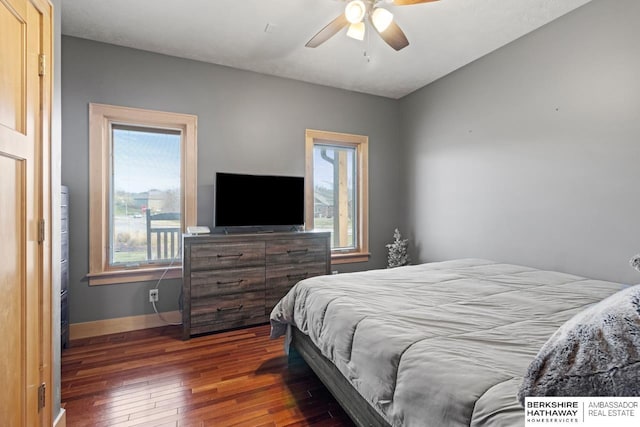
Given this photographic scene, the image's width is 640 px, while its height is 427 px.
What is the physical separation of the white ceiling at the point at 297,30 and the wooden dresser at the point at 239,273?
186 centimetres

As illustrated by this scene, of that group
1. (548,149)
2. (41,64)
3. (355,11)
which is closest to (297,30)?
(355,11)

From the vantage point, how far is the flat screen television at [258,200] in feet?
10.5

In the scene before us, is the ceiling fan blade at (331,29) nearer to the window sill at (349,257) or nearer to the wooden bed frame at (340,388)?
the wooden bed frame at (340,388)

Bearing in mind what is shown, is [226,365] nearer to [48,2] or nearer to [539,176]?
[48,2]

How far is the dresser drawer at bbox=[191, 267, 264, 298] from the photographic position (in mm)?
2898

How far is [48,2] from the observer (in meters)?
1.48

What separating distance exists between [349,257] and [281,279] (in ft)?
3.84

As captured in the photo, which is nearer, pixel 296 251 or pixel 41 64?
pixel 41 64

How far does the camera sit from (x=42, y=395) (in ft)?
4.67

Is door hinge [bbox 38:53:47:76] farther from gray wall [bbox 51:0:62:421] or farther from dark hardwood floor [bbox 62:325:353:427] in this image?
dark hardwood floor [bbox 62:325:353:427]

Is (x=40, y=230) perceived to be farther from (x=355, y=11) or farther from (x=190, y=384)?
(x=355, y=11)

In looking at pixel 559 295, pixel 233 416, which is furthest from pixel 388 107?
pixel 233 416

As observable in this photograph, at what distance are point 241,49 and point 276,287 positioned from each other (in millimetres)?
2447

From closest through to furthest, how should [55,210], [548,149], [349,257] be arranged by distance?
[55,210], [548,149], [349,257]
